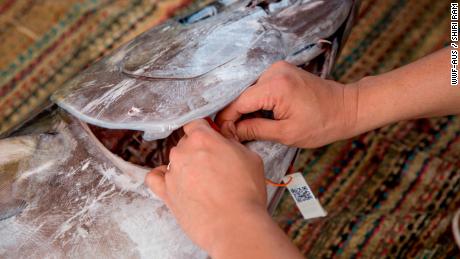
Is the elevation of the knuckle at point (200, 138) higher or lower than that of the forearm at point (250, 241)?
higher

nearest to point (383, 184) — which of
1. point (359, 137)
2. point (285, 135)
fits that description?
point (359, 137)

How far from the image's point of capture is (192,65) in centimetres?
93

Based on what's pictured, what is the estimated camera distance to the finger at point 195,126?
79cm

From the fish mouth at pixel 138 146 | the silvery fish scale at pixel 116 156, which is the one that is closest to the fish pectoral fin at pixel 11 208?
the silvery fish scale at pixel 116 156

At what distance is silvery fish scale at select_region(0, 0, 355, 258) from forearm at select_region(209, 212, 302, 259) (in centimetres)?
22

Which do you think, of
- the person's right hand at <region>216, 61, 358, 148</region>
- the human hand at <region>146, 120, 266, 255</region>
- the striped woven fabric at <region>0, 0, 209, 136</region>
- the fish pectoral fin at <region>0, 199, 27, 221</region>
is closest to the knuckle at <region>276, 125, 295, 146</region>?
the person's right hand at <region>216, 61, 358, 148</region>

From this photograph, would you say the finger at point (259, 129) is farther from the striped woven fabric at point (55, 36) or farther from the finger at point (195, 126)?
the striped woven fabric at point (55, 36)

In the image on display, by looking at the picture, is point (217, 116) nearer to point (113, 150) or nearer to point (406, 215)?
point (113, 150)

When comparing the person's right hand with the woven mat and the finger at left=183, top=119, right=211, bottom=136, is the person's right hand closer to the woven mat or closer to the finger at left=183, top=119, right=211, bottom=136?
the finger at left=183, top=119, right=211, bottom=136

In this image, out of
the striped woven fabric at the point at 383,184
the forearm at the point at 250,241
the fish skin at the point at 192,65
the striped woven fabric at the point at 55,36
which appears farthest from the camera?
the striped woven fabric at the point at 55,36

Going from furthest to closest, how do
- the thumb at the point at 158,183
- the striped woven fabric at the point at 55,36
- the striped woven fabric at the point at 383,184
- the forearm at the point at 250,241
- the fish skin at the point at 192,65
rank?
1. the striped woven fabric at the point at 55,36
2. the striped woven fabric at the point at 383,184
3. the fish skin at the point at 192,65
4. the thumb at the point at 158,183
5. the forearm at the point at 250,241

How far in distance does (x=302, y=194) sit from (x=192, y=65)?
0.31 m

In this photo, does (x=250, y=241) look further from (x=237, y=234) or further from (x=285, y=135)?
(x=285, y=135)

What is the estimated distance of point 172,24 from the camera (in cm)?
109
